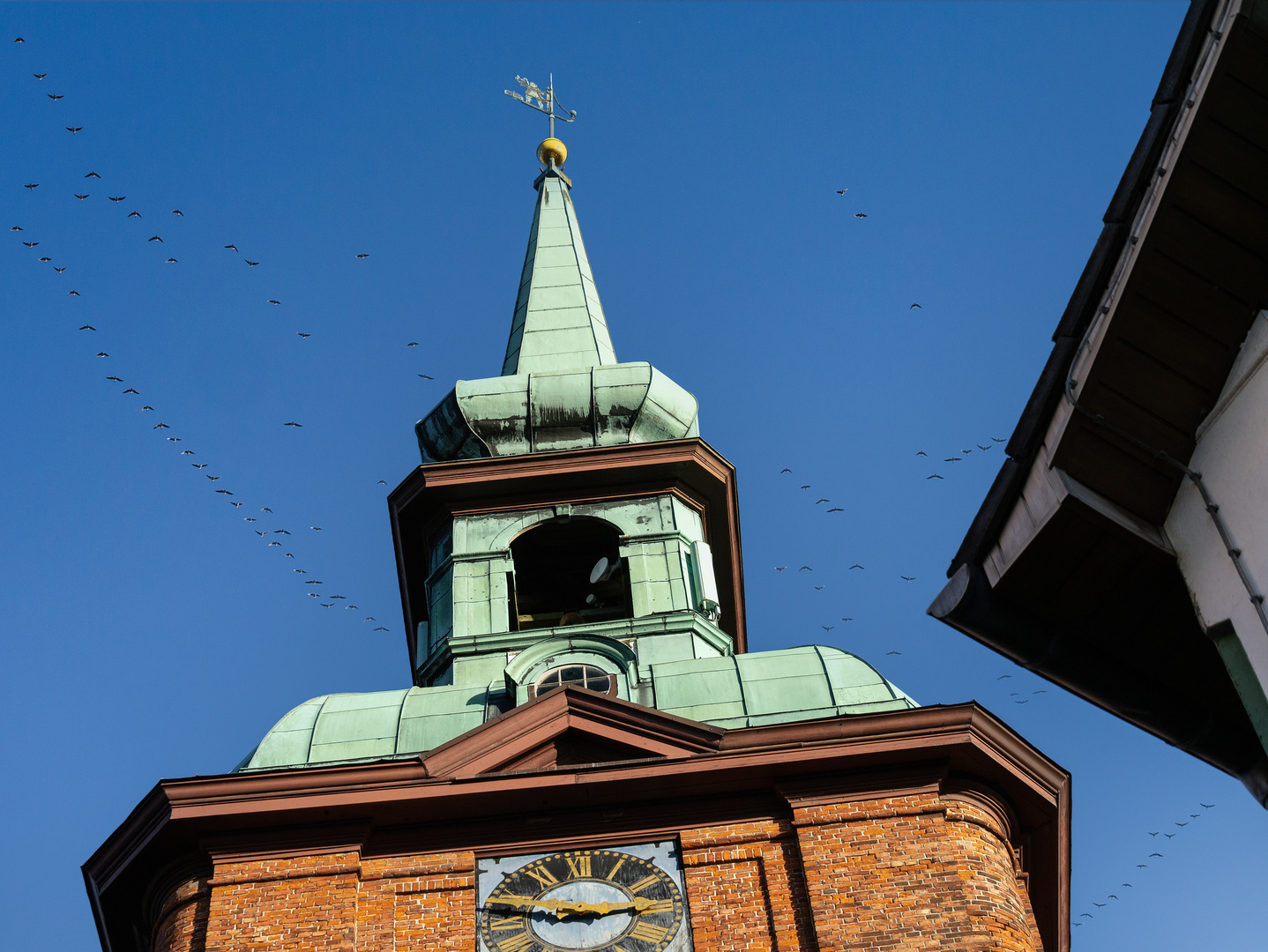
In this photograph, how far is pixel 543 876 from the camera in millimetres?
16172

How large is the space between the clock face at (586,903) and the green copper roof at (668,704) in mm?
2110

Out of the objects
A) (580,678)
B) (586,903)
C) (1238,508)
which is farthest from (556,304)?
(1238,508)

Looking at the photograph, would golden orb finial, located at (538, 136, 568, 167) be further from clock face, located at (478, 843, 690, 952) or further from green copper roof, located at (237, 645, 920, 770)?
clock face, located at (478, 843, 690, 952)

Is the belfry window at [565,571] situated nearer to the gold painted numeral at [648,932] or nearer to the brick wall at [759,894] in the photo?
the brick wall at [759,894]

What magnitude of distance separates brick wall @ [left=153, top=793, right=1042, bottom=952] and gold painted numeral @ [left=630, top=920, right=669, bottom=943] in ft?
1.04

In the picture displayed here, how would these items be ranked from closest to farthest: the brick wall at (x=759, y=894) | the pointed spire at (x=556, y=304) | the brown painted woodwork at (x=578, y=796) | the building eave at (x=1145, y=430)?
the building eave at (x=1145, y=430)
the brick wall at (x=759, y=894)
the brown painted woodwork at (x=578, y=796)
the pointed spire at (x=556, y=304)

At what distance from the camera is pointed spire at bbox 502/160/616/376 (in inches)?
1029

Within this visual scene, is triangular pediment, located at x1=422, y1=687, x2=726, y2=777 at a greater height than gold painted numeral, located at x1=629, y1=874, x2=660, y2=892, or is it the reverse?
triangular pediment, located at x1=422, y1=687, x2=726, y2=777

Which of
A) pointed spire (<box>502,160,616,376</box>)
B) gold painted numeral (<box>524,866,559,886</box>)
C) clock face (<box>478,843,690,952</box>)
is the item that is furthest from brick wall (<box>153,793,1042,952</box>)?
pointed spire (<box>502,160,616,376</box>)

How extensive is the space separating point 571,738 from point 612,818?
3.61ft

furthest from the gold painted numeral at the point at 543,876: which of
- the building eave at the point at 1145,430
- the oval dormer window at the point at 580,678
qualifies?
the building eave at the point at 1145,430

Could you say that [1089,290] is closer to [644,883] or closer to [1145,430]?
[1145,430]

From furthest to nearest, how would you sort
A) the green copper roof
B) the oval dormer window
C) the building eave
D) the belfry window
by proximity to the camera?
the belfry window
the oval dormer window
the green copper roof
the building eave

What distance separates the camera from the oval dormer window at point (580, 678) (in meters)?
19.1
